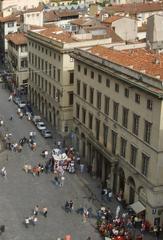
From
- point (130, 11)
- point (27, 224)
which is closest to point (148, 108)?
point (27, 224)

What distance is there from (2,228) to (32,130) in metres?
32.5

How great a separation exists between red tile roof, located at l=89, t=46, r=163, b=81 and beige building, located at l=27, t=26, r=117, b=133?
27.4 feet

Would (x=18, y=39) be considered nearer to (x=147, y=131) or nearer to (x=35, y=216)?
(x=35, y=216)

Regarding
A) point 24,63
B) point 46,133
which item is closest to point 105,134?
point 46,133

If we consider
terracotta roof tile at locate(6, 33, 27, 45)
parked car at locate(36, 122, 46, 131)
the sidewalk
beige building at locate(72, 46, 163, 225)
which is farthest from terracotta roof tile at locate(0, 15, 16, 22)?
the sidewalk

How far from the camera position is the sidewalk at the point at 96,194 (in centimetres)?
5141

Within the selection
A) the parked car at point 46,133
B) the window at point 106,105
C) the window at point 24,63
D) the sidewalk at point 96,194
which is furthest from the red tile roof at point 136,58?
the window at point 24,63

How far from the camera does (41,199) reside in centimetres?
5794

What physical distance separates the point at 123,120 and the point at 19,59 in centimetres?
5063

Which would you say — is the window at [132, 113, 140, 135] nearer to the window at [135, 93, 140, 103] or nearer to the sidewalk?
the window at [135, 93, 140, 103]

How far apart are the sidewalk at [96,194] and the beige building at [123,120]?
120 centimetres

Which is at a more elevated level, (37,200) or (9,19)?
(9,19)

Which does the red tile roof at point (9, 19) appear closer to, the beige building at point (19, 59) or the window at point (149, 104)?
the beige building at point (19, 59)

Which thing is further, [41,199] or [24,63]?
[24,63]
